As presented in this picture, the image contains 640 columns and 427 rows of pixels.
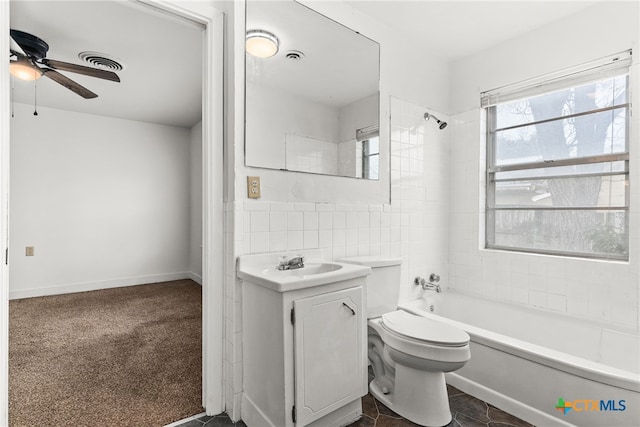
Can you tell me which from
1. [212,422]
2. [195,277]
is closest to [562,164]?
[212,422]

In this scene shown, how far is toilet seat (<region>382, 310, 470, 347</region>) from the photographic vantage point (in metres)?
1.61

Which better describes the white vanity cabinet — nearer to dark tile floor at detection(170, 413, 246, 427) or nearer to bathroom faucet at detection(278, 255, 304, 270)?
dark tile floor at detection(170, 413, 246, 427)

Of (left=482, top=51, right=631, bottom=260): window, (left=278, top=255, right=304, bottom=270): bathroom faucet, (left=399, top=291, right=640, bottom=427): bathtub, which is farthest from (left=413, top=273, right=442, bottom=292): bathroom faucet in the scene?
(left=278, top=255, right=304, bottom=270): bathroom faucet

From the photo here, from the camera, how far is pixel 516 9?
2.28m

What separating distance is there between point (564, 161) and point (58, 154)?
5501 mm

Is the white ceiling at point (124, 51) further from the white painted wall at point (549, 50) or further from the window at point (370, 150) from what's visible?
the white painted wall at point (549, 50)

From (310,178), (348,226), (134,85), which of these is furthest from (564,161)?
(134,85)

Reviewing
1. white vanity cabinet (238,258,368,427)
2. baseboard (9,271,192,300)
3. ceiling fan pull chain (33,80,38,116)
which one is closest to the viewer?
white vanity cabinet (238,258,368,427)

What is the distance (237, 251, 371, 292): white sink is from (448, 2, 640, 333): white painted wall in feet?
Answer: 5.13

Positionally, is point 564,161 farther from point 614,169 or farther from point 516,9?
point 516,9

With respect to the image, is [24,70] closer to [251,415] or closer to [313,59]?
[313,59]

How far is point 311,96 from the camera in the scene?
6.93 ft

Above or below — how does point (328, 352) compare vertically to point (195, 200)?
below

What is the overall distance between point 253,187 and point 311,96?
0.75m
